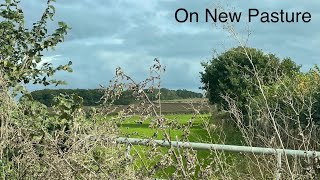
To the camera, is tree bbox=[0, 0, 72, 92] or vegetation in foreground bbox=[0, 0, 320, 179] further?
tree bbox=[0, 0, 72, 92]

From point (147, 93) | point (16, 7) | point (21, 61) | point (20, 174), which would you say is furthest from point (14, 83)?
point (147, 93)

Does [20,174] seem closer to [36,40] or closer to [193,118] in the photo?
[193,118]

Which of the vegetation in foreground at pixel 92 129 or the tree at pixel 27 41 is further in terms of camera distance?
the tree at pixel 27 41

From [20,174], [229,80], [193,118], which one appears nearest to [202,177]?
[193,118]

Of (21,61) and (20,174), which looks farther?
(21,61)

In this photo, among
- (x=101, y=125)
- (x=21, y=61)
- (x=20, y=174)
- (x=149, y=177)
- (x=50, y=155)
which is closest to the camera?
(x=149, y=177)

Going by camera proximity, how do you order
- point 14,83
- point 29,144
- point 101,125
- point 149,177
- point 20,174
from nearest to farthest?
point 149,177 < point 29,144 < point 20,174 < point 101,125 < point 14,83

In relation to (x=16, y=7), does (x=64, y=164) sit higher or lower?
lower

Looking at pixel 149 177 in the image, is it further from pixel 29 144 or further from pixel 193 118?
pixel 29 144

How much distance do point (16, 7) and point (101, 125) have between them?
300cm

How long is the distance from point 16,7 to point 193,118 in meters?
4.91

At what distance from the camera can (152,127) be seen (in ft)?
13.9

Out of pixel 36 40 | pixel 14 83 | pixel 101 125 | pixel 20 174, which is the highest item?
pixel 36 40

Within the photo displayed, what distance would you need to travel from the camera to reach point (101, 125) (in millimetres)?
6402
